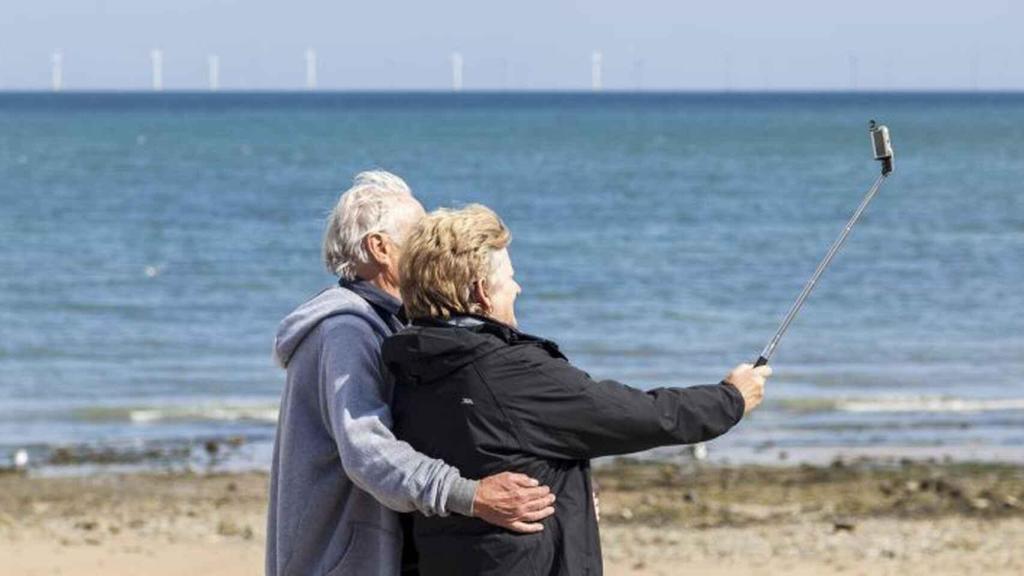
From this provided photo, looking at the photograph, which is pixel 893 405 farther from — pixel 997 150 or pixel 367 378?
pixel 997 150

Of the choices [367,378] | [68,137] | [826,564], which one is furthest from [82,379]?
[68,137]

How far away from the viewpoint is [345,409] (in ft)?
11.9

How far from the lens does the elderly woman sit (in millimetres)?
3541

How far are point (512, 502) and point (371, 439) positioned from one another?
298mm

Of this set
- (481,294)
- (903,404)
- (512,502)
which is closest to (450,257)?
(481,294)

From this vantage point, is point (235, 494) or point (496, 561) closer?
point (496, 561)

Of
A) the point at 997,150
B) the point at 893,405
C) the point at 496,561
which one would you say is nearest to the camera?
the point at 496,561

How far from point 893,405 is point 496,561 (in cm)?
1168

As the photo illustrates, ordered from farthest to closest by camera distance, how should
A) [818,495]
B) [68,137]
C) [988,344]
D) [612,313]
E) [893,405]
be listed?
[68,137]
[612,313]
[988,344]
[893,405]
[818,495]

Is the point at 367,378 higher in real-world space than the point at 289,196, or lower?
higher

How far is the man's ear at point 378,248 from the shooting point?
150 inches

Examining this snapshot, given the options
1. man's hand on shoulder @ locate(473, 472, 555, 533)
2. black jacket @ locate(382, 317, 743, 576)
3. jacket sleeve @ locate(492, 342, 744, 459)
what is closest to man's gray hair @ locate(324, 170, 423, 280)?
black jacket @ locate(382, 317, 743, 576)

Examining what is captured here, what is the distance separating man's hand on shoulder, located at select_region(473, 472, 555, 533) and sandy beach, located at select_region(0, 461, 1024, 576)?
17.1 ft

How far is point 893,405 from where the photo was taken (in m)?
14.9
